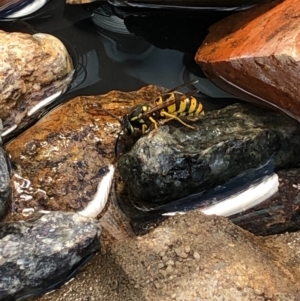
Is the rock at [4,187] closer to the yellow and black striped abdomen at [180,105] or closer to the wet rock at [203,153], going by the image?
the wet rock at [203,153]

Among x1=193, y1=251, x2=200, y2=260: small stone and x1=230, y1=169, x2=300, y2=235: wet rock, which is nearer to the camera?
x1=193, y1=251, x2=200, y2=260: small stone

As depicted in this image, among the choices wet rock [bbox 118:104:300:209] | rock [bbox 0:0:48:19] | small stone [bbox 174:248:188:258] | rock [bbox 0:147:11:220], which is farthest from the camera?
rock [bbox 0:0:48:19]

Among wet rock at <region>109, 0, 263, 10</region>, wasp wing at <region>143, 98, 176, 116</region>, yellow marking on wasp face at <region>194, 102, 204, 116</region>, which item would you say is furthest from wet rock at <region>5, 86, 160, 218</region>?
wet rock at <region>109, 0, 263, 10</region>

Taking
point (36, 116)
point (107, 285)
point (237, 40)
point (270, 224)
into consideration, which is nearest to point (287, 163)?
point (270, 224)

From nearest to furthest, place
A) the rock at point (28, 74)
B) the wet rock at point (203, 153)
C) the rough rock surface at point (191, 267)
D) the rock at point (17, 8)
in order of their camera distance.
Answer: the rough rock surface at point (191, 267) → the wet rock at point (203, 153) → the rock at point (28, 74) → the rock at point (17, 8)

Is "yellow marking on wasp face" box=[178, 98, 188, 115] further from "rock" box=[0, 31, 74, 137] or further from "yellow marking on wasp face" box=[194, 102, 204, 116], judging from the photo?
"rock" box=[0, 31, 74, 137]

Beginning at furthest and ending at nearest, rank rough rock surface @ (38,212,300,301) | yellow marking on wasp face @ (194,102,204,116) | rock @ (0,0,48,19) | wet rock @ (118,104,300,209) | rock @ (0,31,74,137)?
rock @ (0,0,48,19), rock @ (0,31,74,137), yellow marking on wasp face @ (194,102,204,116), wet rock @ (118,104,300,209), rough rock surface @ (38,212,300,301)

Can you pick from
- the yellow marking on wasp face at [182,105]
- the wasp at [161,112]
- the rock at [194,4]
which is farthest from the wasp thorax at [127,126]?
the rock at [194,4]
